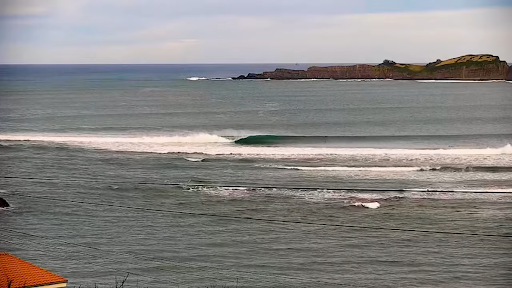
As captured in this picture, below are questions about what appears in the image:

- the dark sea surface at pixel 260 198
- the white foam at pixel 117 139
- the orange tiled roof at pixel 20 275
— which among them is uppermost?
the orange tiled roof at pixel 20 275

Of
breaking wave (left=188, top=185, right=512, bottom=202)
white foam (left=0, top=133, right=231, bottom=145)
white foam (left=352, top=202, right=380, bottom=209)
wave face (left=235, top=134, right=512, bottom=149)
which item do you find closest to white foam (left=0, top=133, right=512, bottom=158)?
white foam (left=0, top=133, right=231, bottom=145)

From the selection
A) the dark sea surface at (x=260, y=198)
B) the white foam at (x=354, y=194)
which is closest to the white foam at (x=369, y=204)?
the dark sea surface at (x=260, y=198)

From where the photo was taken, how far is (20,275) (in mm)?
6613

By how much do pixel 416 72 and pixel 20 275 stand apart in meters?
59.5

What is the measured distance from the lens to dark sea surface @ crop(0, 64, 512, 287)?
1117 cm

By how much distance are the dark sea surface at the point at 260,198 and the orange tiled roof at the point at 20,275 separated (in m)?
3.19

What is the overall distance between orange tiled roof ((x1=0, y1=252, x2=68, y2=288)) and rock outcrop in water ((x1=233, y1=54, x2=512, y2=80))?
39.7 metres

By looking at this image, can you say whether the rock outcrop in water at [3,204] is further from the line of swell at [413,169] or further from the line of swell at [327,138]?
the line of swell at [327,138]

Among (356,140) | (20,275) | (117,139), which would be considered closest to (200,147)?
(117,139)

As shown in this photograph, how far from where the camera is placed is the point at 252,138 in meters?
28.1

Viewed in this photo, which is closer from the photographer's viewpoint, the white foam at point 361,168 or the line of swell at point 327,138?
the white foam at point 361,168

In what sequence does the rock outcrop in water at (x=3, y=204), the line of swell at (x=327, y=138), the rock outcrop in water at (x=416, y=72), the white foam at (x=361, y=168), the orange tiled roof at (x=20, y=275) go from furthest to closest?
the rock outcrop in water at (x=416, y=72) < the line of swell at (x=327, y=138) < the white foam at (x=361, y=168) < the rock outcrop in water at (x=3, y=204) < the orange tiled roof at (x=20, y=275)

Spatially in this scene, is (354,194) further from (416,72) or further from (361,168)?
(416,72)

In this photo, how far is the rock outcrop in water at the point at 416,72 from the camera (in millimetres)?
47878
